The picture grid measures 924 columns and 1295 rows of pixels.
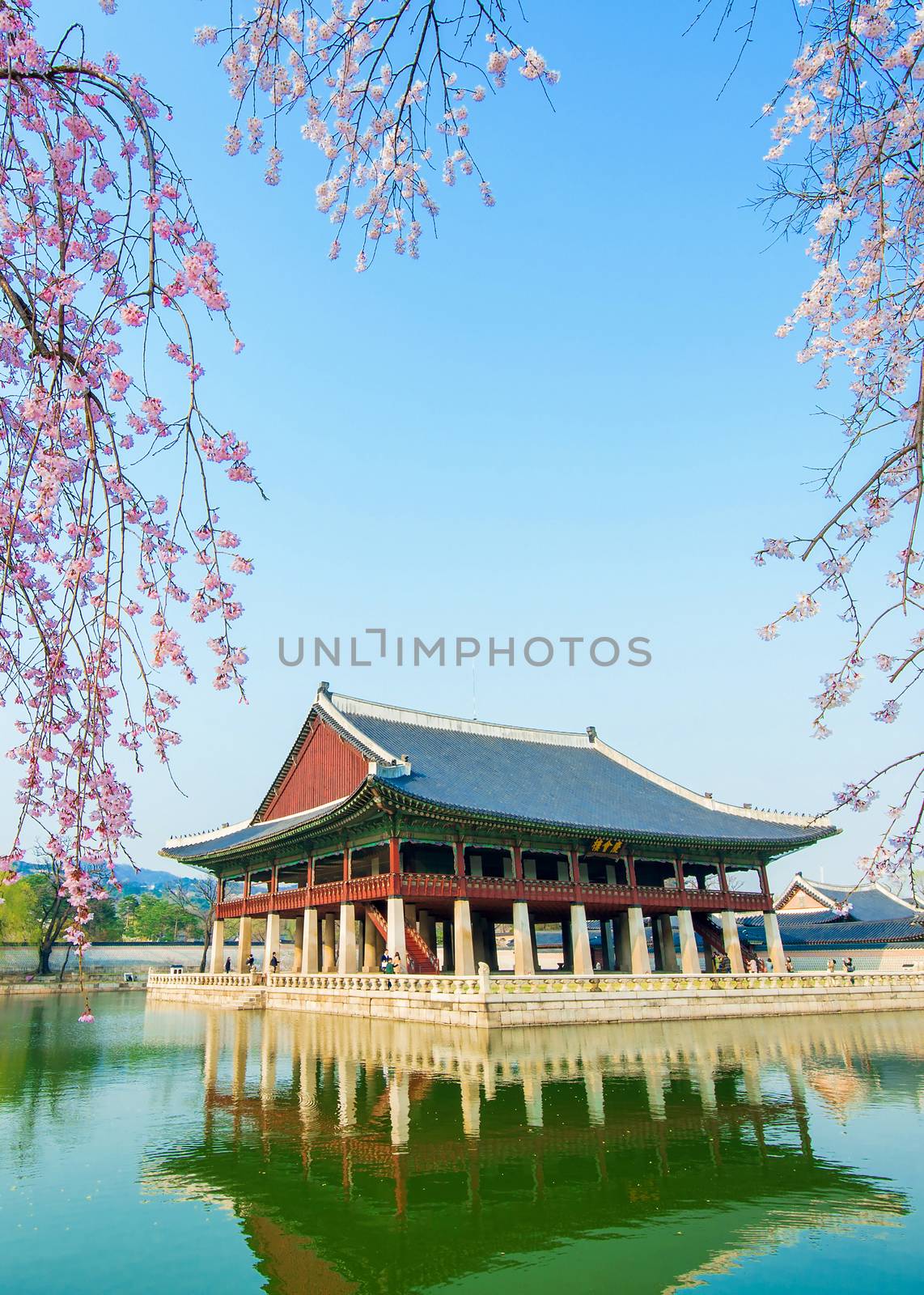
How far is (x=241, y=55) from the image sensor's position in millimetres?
5820

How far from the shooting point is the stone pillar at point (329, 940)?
39.6m

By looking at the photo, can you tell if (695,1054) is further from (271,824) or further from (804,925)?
(804,925)

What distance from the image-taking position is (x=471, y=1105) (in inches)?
490

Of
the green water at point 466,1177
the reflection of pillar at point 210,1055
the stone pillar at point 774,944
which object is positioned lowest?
the green water at point 466,1177

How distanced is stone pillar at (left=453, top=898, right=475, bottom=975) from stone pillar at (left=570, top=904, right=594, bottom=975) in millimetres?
4776

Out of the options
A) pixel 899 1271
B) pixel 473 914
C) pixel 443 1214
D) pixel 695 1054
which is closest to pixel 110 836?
pixel 443 1214

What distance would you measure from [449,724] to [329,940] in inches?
457

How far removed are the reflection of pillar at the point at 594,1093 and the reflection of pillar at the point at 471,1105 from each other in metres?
1.55

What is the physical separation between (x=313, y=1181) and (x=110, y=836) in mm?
5206

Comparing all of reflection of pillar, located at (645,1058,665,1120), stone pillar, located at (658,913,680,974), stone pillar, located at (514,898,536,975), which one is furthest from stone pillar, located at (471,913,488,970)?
reflection of pillar, located at (645,1058,665,1120)

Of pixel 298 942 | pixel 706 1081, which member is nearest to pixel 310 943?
pixel 298 942

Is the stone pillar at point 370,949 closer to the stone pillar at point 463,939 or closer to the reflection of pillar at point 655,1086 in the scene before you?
the stone pillar at point 463,939

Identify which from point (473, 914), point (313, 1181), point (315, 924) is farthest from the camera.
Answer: point (473, 914)

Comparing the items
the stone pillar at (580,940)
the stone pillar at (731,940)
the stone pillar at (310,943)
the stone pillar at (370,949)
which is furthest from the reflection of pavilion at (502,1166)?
the stone pillar at (731,940)
